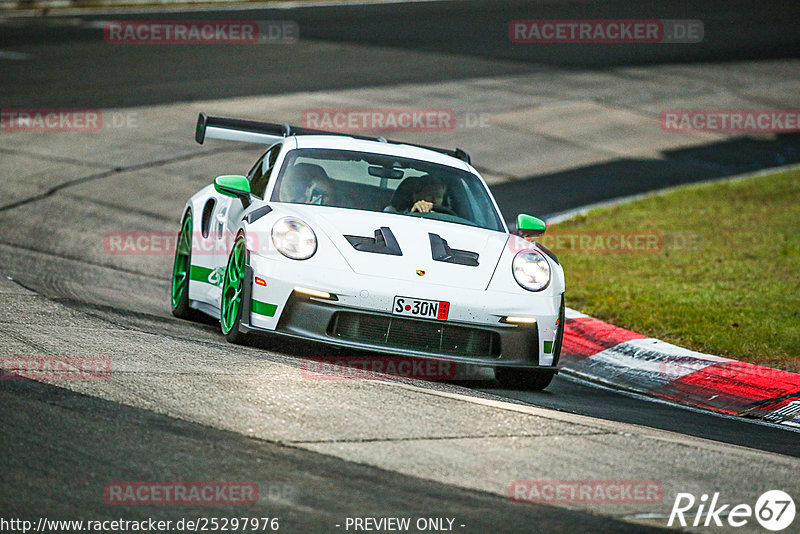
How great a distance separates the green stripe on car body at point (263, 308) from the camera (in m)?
6.88

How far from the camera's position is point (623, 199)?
15492 mm

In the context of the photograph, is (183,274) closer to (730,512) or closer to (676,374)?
(676,374)

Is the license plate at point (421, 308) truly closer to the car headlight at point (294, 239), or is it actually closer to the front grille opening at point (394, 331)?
the front grille opening at point (394, 331)

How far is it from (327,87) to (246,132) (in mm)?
12669

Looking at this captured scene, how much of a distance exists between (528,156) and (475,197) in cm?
975

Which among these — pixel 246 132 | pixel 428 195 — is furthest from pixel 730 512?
pixel 246 132

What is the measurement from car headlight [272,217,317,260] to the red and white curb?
2.43 metres

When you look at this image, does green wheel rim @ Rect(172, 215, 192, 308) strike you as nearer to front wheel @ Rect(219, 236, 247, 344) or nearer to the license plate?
front wheel @ Rect(219, 236, 247, 344)

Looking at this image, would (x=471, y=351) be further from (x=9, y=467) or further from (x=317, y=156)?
(x=9, y=467)

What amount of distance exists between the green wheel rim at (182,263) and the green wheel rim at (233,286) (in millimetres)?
1162

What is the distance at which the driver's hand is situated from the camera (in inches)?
315

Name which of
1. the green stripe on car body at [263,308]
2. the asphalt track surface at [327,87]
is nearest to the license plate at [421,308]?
the asphalt track surface at [327,87]

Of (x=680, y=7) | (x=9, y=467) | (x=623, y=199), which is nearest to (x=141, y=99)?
(x=623, y=199)

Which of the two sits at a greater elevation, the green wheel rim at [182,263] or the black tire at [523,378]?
the green wheel rim at [182,263]
